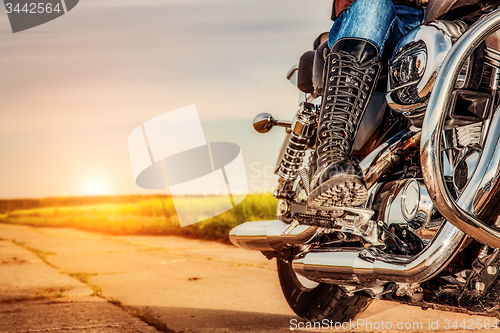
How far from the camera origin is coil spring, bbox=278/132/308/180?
2.05 meters

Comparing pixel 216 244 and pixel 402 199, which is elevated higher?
pixel 402 199

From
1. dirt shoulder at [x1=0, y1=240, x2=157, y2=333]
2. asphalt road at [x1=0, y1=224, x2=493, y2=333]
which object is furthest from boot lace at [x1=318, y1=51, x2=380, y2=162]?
dirt shoulder at [x1=0, y1=240, x2=157, y2=333]

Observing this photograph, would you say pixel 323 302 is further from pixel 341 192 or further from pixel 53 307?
pixel 53 307

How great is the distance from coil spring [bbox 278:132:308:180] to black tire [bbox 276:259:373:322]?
0.56m

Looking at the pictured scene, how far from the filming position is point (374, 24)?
1.57 meters

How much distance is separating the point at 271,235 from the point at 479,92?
107 cm

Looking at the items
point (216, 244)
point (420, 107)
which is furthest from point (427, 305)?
point (216, 244)

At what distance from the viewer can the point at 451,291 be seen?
132 centimetres

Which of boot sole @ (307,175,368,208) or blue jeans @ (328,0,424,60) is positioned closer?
boot sole @ (307,175,368,208)

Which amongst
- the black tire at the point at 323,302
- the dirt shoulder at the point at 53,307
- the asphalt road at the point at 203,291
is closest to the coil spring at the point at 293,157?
the black tire at the point at 323,302

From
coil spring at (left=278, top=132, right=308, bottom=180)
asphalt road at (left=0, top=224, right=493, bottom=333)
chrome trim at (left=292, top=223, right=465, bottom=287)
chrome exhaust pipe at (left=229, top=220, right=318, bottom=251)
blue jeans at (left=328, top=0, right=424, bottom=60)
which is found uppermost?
blue jeans at (left=328, top=0, right=424, bottom=60)

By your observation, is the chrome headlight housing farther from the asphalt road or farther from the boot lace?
the asphalt road

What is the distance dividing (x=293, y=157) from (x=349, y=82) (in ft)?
2.04

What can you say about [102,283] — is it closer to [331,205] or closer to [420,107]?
[331,205]
